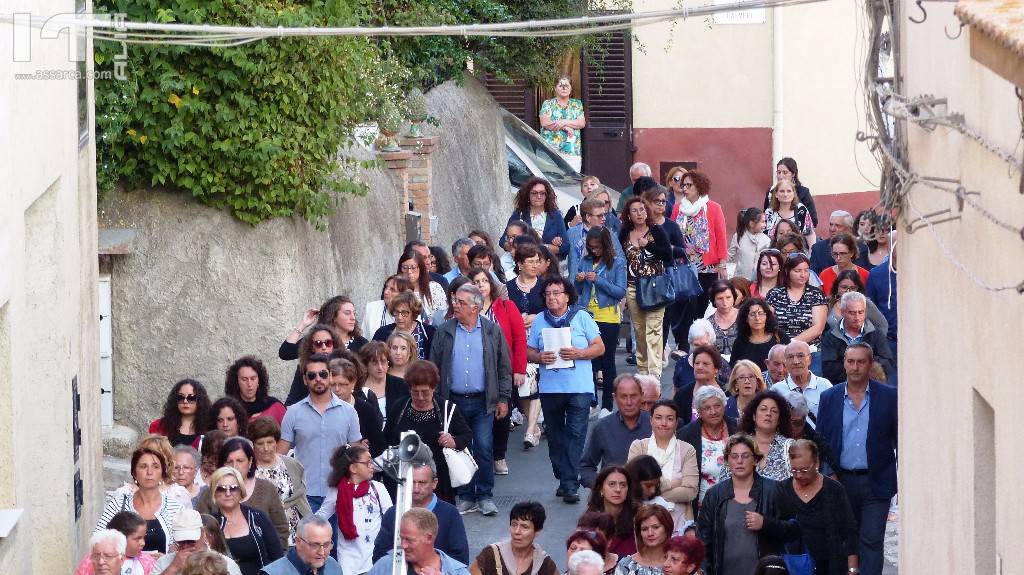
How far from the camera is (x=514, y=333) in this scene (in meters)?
13.9

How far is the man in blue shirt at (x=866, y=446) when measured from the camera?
11.2 m

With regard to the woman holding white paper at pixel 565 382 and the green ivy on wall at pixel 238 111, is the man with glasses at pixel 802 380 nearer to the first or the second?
the woman holding white paper at pixel 565 382

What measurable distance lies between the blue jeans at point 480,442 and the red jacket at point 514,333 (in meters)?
0.64

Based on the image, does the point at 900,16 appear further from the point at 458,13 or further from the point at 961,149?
the point at 458,13

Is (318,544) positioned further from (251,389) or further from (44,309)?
(251,389)

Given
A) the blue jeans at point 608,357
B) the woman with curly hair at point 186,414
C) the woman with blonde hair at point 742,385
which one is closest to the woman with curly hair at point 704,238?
the blue jeans at point 608,357

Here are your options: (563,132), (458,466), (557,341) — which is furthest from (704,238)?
(563,132)

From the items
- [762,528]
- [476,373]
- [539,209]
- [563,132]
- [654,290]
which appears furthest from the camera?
[563,132]

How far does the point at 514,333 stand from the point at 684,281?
8.81ft

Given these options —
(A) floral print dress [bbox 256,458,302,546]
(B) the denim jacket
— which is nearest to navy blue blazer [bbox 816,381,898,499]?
(A) floral print dress [bbox 256,458,302,546]

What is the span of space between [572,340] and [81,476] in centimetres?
421

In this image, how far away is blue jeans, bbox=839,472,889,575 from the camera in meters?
11.1

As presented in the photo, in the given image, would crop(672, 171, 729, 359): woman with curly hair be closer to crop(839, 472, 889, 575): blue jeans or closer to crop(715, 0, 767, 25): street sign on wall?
crop(839, 472, 889, 575): blue jeans

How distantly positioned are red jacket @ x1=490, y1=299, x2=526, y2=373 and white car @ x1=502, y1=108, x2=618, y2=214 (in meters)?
10.2
